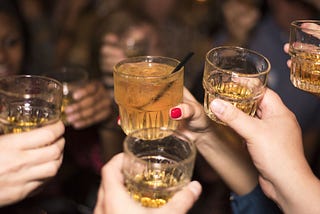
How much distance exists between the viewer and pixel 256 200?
62.2 inches

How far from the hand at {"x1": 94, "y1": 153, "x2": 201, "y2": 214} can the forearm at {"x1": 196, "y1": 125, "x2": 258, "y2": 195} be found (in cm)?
57

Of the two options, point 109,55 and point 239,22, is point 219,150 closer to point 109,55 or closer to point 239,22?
point 109,55

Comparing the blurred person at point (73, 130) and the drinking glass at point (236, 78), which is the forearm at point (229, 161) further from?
the blurred person at point (73, 130)

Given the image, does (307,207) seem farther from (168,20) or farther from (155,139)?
(168,20)

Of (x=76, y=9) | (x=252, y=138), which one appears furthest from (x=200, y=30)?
(x=252, y=138)

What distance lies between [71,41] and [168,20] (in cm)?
73

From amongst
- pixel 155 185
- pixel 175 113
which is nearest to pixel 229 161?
pixel 175 113

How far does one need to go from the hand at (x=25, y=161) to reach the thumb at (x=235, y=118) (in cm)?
47

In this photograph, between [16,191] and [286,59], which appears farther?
[286,59]

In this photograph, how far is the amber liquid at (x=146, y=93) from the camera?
125 cm

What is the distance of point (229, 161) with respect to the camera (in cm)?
158

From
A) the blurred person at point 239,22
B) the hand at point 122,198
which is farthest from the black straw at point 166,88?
the blurred person at point 239,22

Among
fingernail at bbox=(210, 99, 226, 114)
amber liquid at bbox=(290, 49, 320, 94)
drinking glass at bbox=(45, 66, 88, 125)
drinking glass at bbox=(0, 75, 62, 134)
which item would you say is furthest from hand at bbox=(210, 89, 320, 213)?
drinking glass at bbox=(45, 66, 88, 125)

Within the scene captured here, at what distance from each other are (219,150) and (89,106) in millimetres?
Answer: 835
